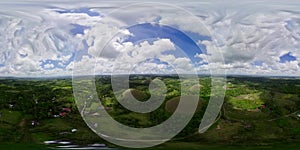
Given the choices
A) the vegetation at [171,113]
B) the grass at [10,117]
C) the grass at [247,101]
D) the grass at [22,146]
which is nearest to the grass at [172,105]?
the vegetation at [171,113]

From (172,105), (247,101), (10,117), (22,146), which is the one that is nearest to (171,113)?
(172,105)

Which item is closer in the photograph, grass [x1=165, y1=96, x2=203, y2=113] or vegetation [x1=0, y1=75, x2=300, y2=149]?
vegetation [x1=0, y1=75, x2=300, y2=149]

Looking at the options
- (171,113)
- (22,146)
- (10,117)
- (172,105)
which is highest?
(172,105)

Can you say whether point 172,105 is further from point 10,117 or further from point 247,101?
point 10,117

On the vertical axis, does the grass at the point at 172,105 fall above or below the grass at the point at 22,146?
above

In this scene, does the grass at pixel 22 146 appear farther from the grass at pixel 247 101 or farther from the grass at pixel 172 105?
the grass at pixel 247 101

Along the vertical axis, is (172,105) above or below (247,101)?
above

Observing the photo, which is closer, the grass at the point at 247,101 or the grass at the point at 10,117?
the grass at the point at 10,117

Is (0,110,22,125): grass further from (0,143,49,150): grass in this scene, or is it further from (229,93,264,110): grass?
(229,93,264,110): grass

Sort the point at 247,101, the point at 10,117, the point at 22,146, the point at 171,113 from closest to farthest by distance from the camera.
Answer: the point at 22,146
the point at 171,113
the point at 10,117
the point at 247,101

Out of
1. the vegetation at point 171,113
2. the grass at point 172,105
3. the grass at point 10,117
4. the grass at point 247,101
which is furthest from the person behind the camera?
the grass at point 247,101

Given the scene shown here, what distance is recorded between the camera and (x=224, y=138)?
34438 mm

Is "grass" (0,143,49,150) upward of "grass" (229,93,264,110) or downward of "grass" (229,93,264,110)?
downward

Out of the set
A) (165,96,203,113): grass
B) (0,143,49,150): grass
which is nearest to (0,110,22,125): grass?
(0,143,49,150): grass
